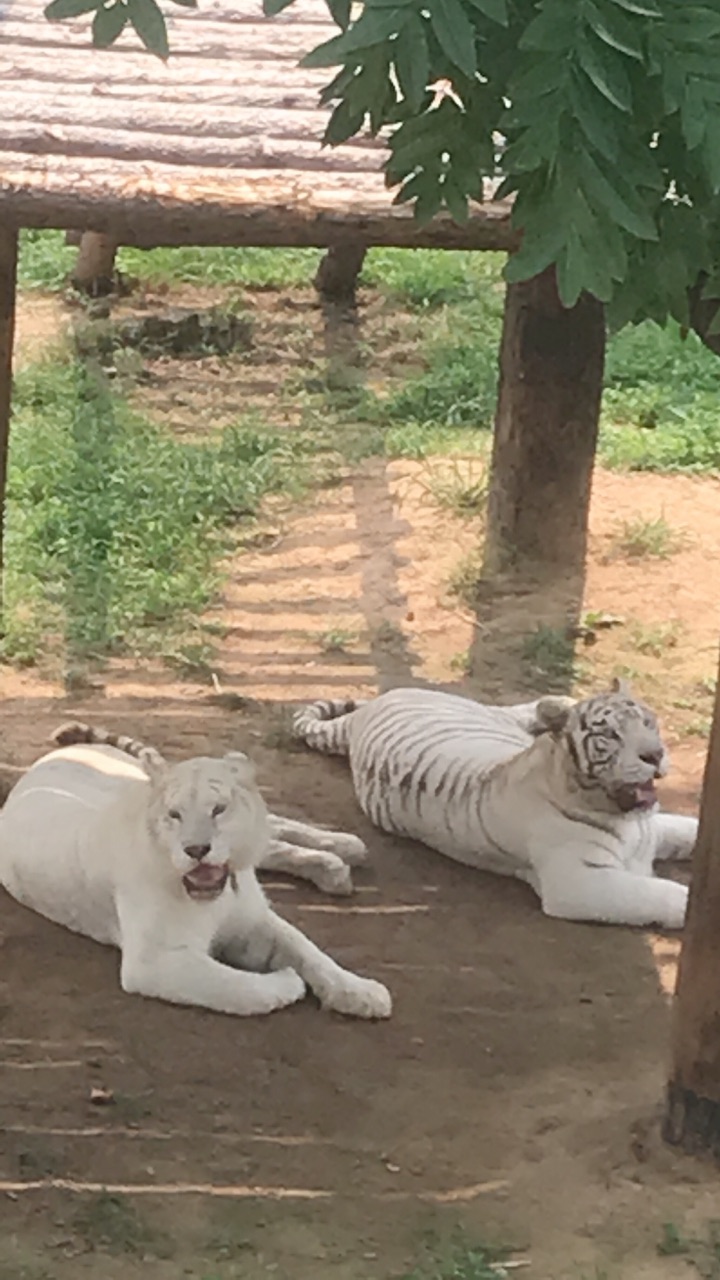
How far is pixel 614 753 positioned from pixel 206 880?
3.60ft

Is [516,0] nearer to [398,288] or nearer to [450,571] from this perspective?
[450,571]

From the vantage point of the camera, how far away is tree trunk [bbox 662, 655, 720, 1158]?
138 inches

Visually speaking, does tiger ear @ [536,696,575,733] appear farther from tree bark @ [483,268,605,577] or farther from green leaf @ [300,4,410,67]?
green leaf @ [300,4,410,67]

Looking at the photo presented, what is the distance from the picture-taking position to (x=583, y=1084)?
3.93 m

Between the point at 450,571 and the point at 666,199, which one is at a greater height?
the point at 666,199

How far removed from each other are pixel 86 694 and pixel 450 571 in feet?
5.31

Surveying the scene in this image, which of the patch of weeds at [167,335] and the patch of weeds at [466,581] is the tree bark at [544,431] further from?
the patch of weeds at [167,335]

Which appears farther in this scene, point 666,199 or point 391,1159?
point 391,1159

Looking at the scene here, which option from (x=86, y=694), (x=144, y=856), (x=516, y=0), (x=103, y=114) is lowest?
(x=86, y=694)

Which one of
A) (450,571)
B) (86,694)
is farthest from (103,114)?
(450,571)

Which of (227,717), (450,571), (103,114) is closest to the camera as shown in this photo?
(103,114)

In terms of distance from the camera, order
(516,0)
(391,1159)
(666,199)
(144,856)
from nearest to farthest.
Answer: (516,0)
(666,199)
(391,1159)
(144,856)

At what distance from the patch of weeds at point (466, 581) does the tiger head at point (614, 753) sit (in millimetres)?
2048

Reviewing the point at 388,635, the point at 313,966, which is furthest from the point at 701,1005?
the point at 388,635
